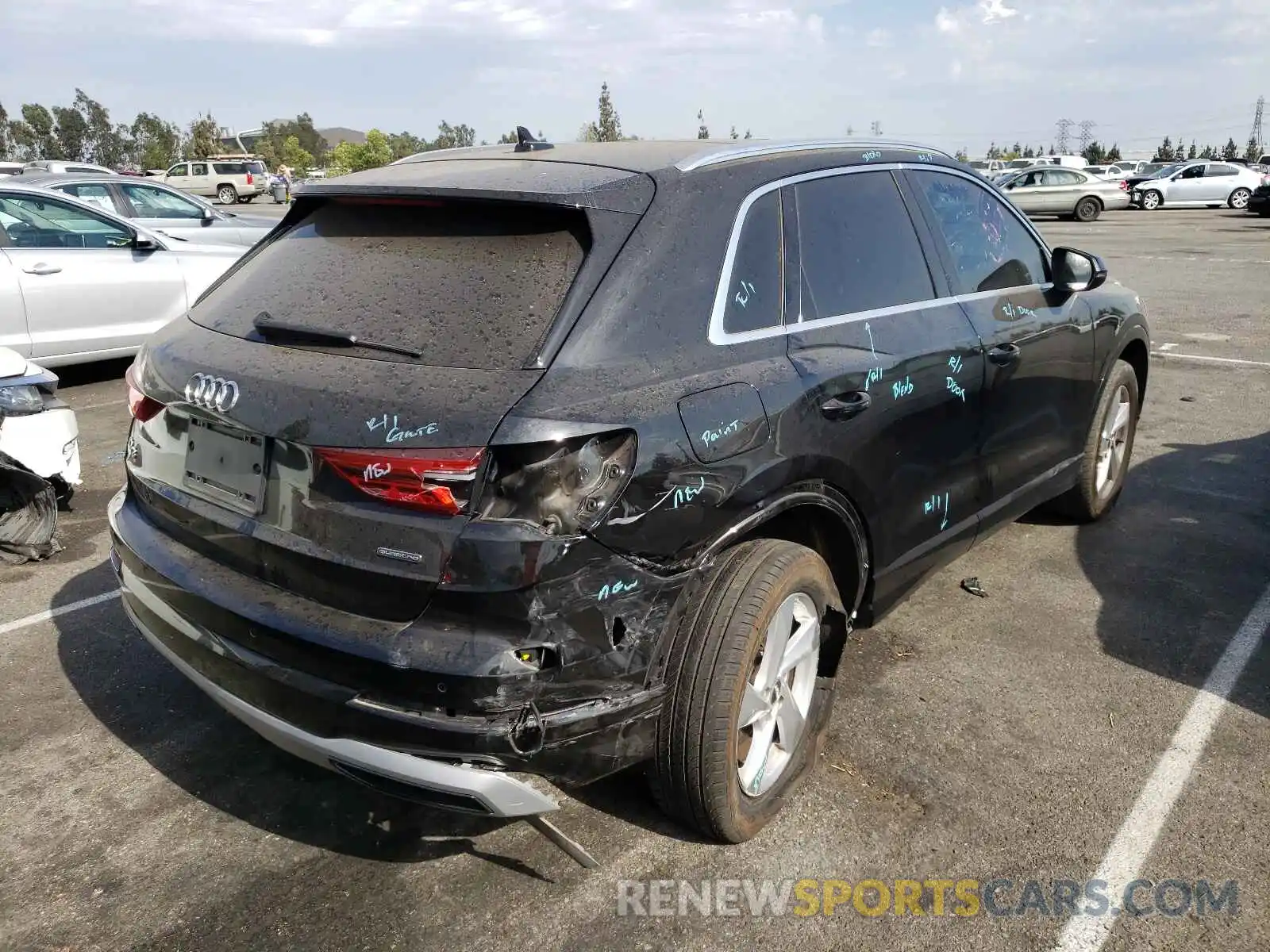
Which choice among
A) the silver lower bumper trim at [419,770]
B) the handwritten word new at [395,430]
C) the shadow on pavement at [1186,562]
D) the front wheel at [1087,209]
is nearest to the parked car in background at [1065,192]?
the front wheel at [1087,209]

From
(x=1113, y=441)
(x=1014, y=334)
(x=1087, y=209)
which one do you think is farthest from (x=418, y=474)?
(x=1087, y=209)

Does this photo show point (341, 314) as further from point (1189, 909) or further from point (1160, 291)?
point (1160, 291)

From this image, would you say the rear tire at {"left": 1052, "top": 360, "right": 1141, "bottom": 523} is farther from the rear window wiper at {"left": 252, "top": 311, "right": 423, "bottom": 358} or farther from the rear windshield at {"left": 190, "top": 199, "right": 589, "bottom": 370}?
the rear window wiper at {"left": 252, "top": 311, "right": 423, "bottom": 358}

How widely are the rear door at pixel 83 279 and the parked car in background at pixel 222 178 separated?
38.2m

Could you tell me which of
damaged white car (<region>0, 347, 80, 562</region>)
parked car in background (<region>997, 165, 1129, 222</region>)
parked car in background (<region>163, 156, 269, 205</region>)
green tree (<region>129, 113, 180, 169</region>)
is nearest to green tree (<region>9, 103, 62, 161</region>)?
green tree (<region>129, 113, 180, 169</region>)

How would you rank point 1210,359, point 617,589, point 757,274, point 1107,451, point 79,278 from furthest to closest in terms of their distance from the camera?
point 1210,359, point 79,278, point 1107,451, point 757,274, point 617,589

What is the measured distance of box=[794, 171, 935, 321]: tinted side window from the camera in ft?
9.93

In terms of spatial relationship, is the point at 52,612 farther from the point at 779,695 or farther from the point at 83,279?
the point at 83,279

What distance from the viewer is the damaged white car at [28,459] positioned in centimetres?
468

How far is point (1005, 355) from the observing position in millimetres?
3781

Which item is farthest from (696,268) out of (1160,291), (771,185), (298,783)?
(1160,291)

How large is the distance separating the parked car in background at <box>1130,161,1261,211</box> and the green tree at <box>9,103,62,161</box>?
8650cm

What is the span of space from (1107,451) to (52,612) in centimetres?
493

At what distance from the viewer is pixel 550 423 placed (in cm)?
217
